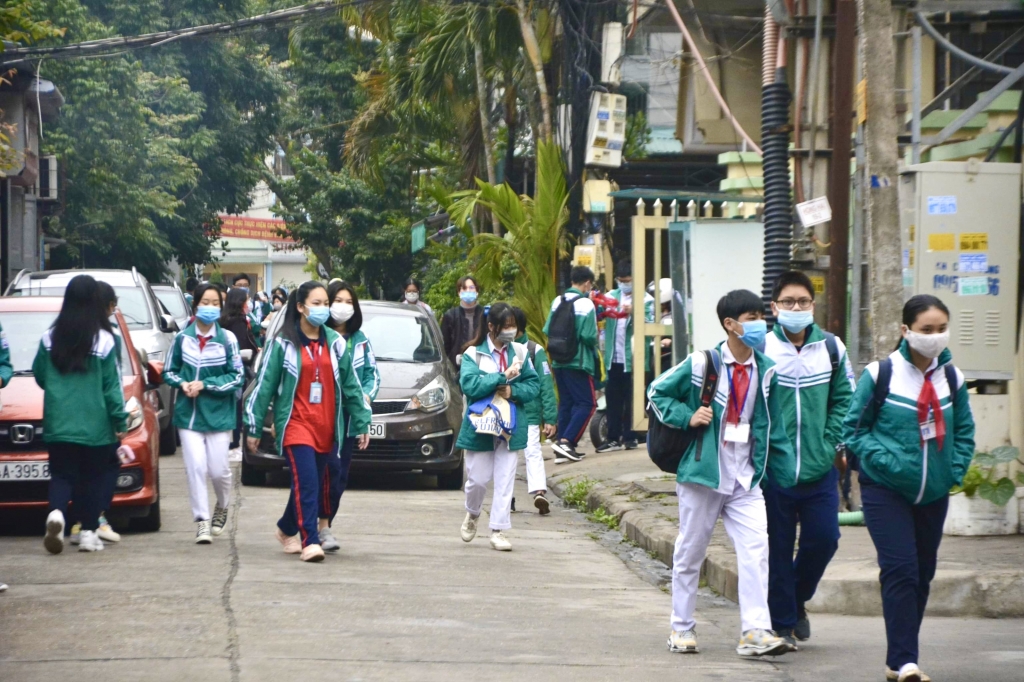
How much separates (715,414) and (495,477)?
3484 mm

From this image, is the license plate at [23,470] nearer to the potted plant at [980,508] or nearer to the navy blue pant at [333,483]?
the navy blue pant at [333,483]

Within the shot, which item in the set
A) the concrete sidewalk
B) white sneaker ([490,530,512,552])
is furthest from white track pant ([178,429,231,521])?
the concrete sidewalk

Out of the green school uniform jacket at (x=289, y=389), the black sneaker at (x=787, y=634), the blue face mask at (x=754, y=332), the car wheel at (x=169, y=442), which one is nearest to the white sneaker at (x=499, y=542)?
the green school uniform jacket at (x=289, y=389)

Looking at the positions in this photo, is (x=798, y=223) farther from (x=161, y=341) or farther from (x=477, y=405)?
(x=161, y=341)

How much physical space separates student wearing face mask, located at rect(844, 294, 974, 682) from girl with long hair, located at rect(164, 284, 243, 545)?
188 inches

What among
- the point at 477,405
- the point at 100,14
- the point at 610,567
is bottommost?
the point at 610,567

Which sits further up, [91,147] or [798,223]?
[91,147]

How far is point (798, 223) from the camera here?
1031cm

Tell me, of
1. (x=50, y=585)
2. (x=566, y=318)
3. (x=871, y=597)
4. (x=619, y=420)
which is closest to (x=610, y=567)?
(x=871, y=597)

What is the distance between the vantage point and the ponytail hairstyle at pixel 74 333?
8672 millimetres

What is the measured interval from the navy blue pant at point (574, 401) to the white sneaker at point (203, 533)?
5.46 m

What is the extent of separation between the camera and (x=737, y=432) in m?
6.49

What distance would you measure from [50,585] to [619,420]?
335 inches

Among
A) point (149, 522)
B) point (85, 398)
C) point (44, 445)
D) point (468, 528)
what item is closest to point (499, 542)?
point (468, 528)
